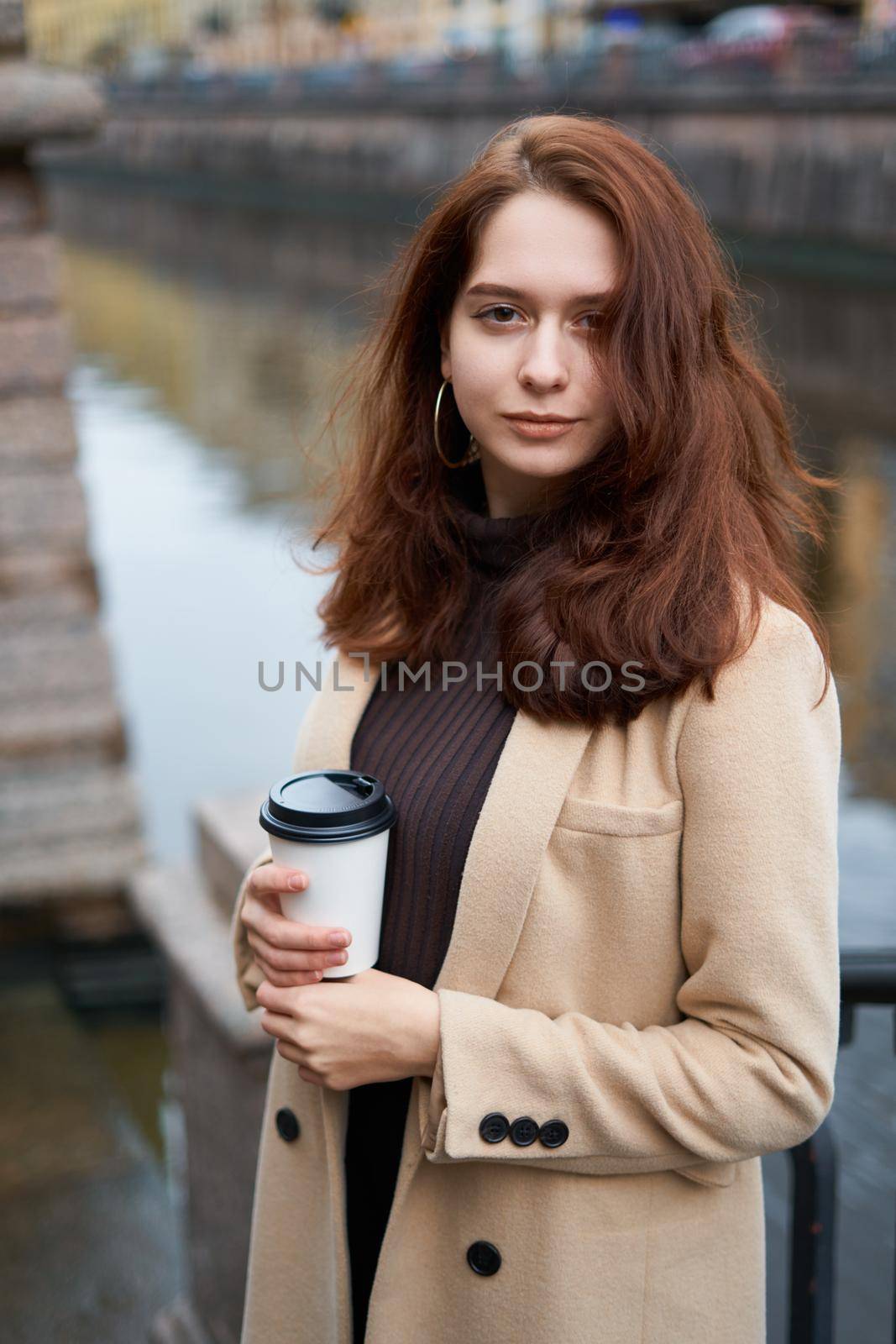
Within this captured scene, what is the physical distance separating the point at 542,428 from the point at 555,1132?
70cm

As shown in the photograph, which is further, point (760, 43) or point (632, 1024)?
point (760, 43)

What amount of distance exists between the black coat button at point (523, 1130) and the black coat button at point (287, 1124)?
0.36 metres

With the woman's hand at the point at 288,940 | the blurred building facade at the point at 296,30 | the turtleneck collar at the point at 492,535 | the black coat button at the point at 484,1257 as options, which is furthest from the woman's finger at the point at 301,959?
the blurred building facade at the point at 296,30

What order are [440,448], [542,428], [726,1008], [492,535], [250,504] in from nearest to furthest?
[726,1008] < [542,428] < [492,535] < [440,448] < [250,504]

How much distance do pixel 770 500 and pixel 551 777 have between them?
0.39 m

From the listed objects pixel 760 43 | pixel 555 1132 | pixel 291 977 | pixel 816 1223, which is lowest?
pixel 816 1223

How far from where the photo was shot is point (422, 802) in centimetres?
150

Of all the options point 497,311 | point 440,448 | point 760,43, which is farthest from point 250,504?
point 760,43

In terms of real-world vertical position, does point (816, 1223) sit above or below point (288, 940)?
below

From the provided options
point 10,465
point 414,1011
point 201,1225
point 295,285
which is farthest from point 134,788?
point 295,285

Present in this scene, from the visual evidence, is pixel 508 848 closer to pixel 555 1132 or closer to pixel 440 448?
pixel 555 1132

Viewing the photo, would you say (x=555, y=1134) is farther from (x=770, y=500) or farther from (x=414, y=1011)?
(x=770, y=500)

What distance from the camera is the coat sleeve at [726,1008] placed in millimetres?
1297

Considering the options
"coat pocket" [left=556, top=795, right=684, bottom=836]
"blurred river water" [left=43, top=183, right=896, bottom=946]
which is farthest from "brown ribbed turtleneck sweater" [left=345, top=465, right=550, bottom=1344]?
"blurred river water" [left=43, top=183, right=896, bottom=946]
